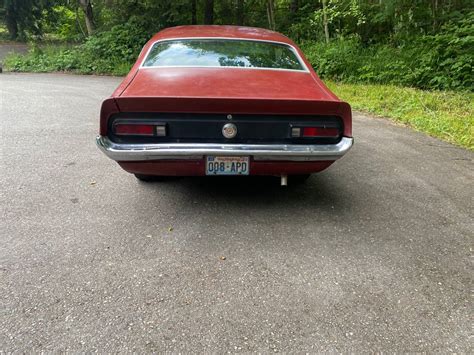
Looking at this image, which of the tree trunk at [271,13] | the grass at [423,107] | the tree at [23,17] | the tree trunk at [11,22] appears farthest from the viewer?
the tree trunk at [11,22]

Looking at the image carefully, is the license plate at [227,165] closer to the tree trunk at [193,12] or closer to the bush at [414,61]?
the bush at [414,61]

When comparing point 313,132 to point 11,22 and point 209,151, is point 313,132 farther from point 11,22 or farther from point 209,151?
point 11,22

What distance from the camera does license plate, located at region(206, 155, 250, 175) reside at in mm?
3086

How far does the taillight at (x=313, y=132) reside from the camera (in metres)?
3.10

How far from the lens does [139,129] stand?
119 inches

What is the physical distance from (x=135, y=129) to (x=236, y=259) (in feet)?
4.10

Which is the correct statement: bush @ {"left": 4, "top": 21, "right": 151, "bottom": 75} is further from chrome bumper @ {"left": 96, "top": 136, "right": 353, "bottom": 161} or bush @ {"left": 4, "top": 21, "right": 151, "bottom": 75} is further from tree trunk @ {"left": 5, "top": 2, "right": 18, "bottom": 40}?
chrome bumper @ {"left": 96, "top": 136, "right": 353, "bottom": 161}

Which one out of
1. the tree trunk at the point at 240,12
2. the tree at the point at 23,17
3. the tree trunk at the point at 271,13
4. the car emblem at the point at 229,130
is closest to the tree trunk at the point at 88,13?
the tree at the point at 23,17

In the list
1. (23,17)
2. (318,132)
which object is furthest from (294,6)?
(318,132)

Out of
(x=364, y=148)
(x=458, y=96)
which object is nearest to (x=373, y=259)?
(x=364, y=148)

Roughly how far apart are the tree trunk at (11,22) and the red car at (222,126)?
20158 mm

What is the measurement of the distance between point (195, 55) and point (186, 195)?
1.37 meters

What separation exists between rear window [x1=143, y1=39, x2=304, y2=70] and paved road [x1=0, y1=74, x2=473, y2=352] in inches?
46.1

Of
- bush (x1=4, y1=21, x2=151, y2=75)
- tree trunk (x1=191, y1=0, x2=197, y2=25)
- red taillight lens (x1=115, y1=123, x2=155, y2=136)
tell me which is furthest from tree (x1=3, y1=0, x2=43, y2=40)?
red taillight lens (x1=115, y1=123, x2=155, y2=136)
